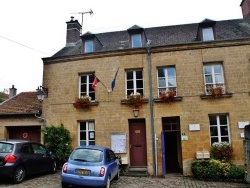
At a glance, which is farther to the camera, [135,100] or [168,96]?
[135,100]

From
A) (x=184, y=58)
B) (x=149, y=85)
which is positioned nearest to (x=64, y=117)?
(x=149, y=85)

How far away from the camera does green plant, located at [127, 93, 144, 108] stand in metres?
12.9

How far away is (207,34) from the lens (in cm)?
1351

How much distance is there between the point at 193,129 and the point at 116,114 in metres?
4.07

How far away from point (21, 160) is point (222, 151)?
351 inches

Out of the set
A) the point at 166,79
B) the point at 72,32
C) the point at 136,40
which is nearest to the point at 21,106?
the point at 72,32

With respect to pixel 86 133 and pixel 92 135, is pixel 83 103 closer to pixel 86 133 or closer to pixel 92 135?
pixel 86 133

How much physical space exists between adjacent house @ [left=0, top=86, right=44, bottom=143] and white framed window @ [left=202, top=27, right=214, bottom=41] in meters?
10.3

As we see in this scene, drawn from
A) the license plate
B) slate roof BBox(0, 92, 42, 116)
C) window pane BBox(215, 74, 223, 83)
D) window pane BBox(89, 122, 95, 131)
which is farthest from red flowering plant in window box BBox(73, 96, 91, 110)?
window pane BBox(215, 74, 223, 83)

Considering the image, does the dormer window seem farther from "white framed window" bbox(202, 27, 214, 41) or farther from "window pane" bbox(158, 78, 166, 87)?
"white framed window" bbox(202, 27, 214, 41)

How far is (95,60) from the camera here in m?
14.1

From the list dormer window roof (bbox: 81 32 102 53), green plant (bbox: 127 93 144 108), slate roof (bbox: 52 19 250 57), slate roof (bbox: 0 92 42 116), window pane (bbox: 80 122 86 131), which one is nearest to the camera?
green plant (bbox: 127 93 144 108)

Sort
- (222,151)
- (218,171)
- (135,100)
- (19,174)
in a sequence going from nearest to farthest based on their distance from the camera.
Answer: (19,174)
(218,171)
(222,151)
(135,100)

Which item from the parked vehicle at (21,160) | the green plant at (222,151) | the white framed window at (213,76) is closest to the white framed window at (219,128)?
the green plant at (222,151)
